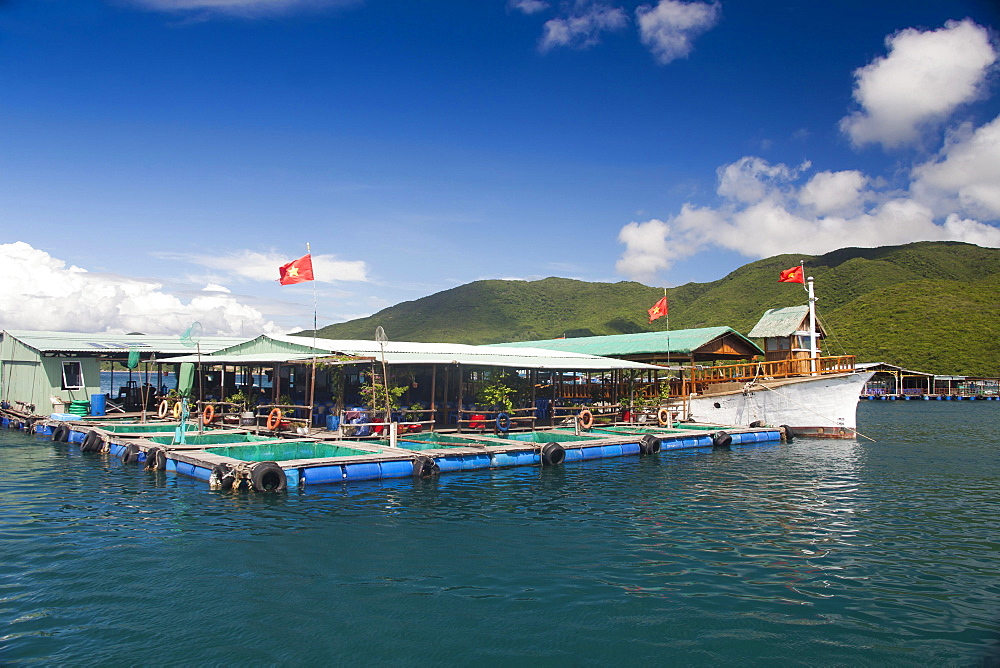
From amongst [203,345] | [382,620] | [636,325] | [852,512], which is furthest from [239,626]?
[636,325]

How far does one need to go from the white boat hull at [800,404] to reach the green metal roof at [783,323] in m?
10.7

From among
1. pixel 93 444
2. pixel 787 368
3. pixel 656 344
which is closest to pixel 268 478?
pixel 93 444

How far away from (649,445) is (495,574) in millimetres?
16858

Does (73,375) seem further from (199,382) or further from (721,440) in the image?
(721,440)

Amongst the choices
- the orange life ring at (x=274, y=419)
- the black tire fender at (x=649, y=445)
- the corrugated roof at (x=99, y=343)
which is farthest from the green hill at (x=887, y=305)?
the orange life ring at (x=274, y=419)

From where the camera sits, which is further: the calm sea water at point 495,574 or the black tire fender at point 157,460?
the black tire fender at point 157,460

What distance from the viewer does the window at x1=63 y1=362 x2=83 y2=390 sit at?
3494 cm

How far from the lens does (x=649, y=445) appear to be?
26.4m

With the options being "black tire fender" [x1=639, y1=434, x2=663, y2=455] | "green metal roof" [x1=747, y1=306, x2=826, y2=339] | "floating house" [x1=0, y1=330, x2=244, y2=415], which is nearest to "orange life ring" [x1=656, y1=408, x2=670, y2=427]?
"black tire fender" [x1=639, y1=434, x2=663, y2=455]

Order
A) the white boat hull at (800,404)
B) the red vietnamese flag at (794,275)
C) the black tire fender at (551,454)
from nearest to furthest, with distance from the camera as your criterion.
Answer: the black tire fender at (551,454), the white boat hull at (800,404), the red vietnamese flag at (794,275)

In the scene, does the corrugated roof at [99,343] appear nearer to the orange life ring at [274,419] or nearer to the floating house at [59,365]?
the floating house at [59,365]

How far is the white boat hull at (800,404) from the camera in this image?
34.2 m

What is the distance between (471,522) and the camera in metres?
14.1

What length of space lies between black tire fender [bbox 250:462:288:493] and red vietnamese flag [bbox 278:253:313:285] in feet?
32.5
